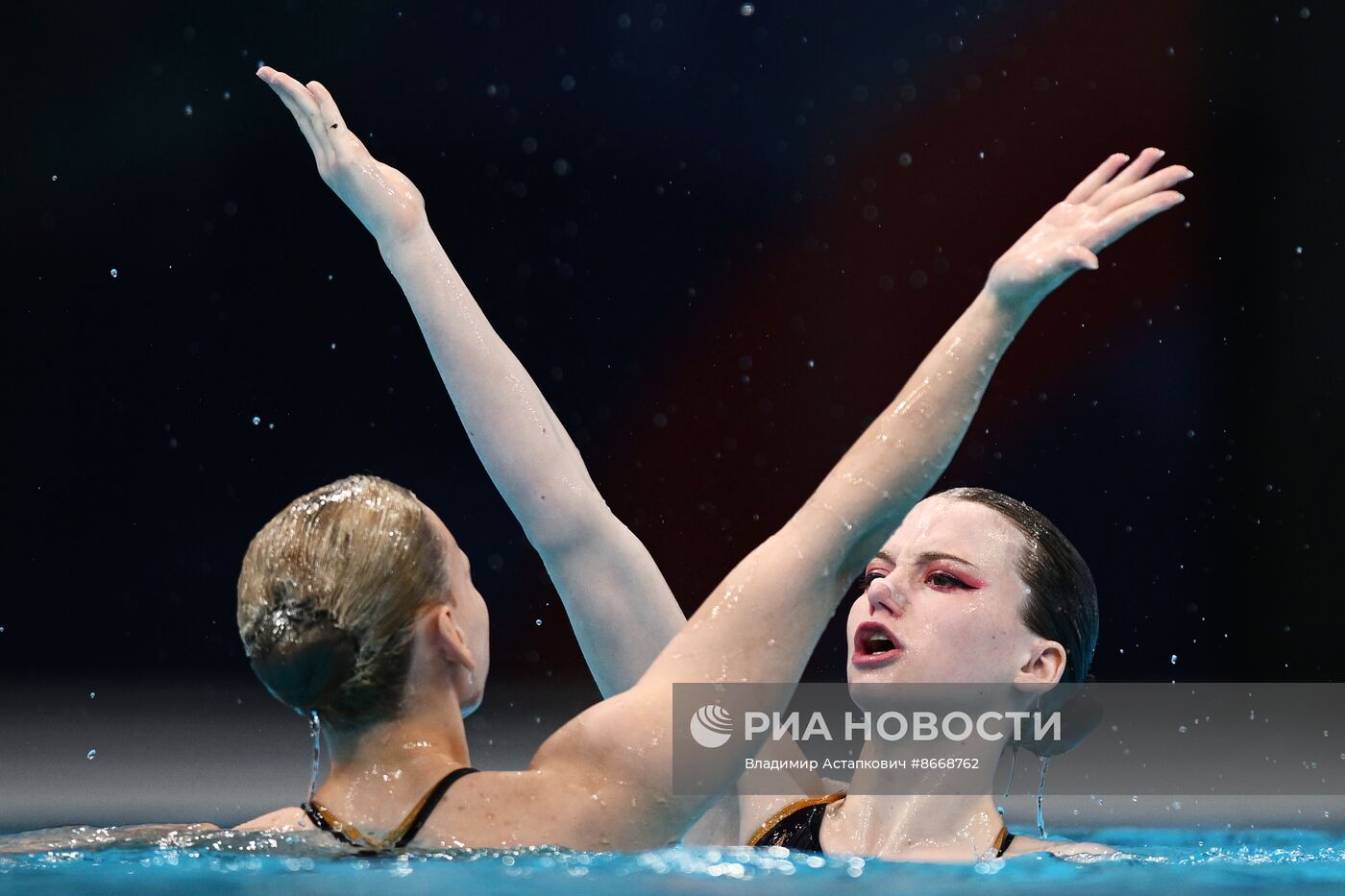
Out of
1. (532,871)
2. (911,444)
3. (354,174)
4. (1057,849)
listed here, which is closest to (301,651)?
(532,871)

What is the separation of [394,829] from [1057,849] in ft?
3.87

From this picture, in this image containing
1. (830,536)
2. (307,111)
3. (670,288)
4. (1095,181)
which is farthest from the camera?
(670,288)

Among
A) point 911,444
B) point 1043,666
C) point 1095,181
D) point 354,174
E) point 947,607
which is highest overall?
point 354,174

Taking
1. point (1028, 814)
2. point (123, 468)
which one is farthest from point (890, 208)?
point (123, 468)

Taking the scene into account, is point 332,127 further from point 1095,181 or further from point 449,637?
point 1095,181

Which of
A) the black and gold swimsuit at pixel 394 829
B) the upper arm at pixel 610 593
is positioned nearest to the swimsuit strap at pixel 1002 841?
the upper arm at pixel 610 593

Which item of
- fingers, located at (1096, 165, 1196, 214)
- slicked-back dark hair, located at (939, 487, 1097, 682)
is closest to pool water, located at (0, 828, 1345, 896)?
slicked-back dark hair, located at (939, 487, 1097, 682)

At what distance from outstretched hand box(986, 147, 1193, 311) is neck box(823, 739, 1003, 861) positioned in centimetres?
106

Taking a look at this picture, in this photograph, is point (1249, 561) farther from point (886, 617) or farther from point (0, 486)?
point (0, 486)

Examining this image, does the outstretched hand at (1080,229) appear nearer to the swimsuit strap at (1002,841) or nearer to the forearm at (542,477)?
the forearm at (542,477)

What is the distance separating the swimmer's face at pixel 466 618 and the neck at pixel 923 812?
0.87 metres

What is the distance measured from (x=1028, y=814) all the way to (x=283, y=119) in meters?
3.93

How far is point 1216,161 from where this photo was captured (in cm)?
604

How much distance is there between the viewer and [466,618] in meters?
2.12
